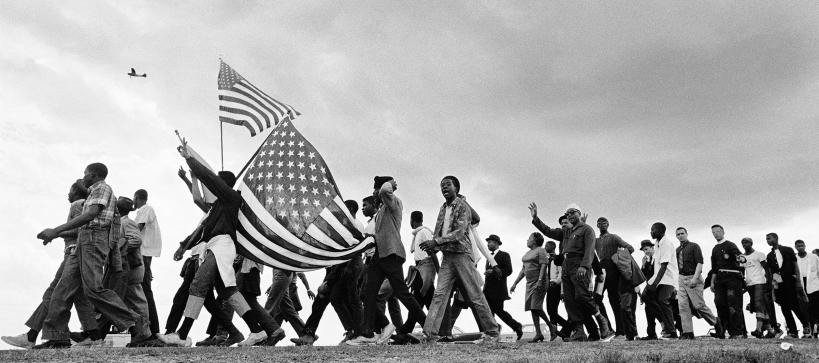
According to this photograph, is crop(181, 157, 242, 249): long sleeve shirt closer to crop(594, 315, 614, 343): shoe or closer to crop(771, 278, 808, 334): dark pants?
crop(594, 315, 614, 343): shoe

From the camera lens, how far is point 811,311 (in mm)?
17172

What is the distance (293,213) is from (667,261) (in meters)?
6.23

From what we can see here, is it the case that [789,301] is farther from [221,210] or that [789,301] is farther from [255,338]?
[221,210]

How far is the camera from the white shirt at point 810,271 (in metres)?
17.2

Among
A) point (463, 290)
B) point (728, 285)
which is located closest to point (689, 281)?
point (728, 285)

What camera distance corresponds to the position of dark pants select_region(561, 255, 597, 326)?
1155 cm

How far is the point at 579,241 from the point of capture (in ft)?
37.9

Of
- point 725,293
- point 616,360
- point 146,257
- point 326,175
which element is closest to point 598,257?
point 725,293

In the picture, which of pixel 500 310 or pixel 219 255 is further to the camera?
pixel 500 310

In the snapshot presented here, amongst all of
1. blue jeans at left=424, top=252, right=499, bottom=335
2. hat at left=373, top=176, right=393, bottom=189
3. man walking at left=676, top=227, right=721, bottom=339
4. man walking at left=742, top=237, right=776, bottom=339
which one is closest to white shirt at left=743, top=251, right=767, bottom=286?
man walking at left=742, top=237, right=776, bottom=339

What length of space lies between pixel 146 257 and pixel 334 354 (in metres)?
4.68

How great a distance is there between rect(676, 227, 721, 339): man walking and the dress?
2661 millimetres

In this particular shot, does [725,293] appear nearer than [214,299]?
No

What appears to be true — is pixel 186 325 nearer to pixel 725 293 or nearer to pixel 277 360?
pixel 277 360
